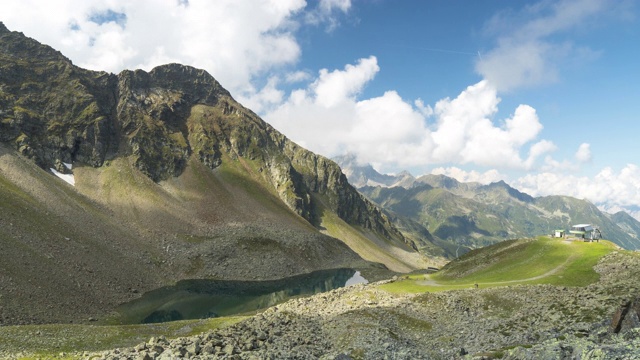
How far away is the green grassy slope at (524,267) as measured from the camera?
186ft

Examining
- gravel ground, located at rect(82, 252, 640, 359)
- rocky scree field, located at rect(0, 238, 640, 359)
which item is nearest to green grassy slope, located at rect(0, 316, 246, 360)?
rocky scree field, located at rect(0, 238, 640, 359)

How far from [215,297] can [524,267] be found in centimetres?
7815

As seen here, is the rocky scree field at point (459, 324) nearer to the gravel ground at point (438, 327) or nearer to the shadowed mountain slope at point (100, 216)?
the gravel ground at point (438, 327)

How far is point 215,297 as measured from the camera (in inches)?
4146

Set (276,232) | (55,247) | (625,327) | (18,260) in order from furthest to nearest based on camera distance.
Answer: (276,232), (55,247), (18,260), (625,327)

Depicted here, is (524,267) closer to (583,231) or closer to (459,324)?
(583,231)

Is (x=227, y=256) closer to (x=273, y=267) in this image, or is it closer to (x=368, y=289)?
(x=273, y=267)

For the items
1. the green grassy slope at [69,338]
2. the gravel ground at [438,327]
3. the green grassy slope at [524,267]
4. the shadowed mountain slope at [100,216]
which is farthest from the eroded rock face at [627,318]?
→ the shadowed mountain slope at [100,216]

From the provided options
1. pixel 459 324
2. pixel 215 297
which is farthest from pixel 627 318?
pixel 215 297

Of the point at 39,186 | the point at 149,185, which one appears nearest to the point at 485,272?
the point at 39,186

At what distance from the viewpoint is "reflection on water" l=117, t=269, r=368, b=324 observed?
8500 cm

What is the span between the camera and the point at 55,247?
92000mm

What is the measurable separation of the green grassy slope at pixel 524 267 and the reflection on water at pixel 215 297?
150ft

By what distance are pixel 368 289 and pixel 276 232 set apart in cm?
10409
